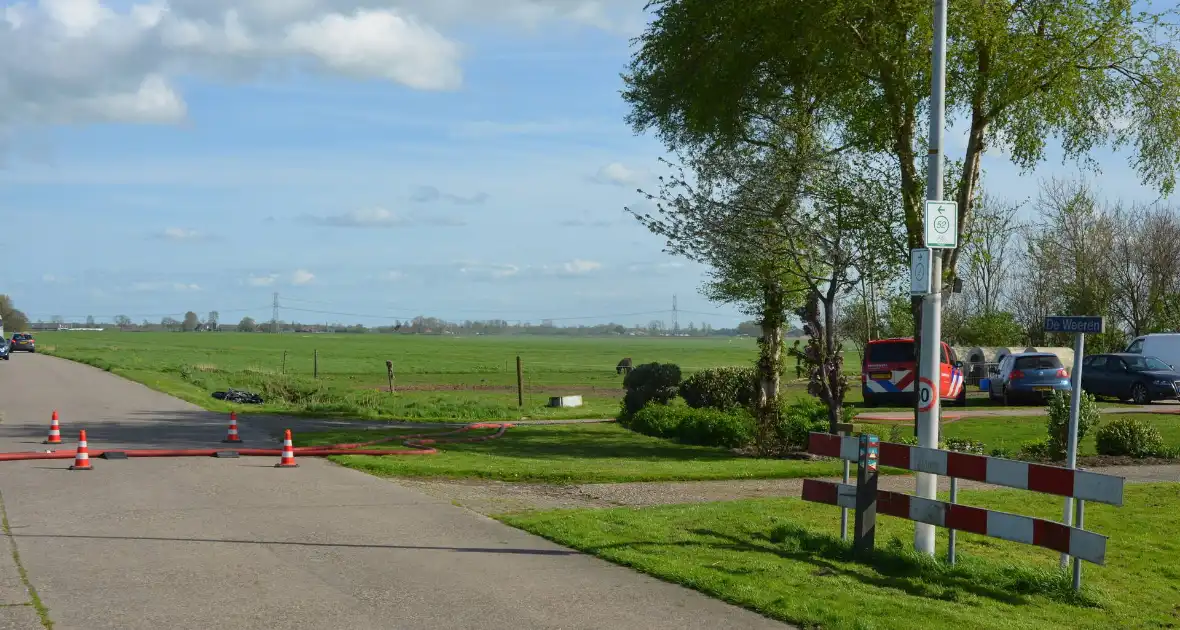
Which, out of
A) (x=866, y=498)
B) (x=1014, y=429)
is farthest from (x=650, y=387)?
(x=866, y=498)

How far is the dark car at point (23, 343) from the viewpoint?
8969 centimetres

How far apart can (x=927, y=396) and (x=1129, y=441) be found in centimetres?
1167

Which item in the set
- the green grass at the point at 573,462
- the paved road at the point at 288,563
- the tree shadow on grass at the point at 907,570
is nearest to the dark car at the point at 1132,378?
the green grass at the point at 573,462

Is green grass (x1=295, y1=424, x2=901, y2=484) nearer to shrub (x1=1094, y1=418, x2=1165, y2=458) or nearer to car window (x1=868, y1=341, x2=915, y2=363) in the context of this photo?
shrub (x1=1094, y1=418, x2=1165, y2=458)

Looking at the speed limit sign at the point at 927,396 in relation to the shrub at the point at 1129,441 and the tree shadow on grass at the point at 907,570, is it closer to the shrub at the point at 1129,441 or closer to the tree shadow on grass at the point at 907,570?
the tree shadow on grass at the point at 907,570

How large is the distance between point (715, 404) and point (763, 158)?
8.05 meters

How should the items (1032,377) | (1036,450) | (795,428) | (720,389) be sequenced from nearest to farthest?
(1036,450)
(795,428)
(720,389)
(1032,377)

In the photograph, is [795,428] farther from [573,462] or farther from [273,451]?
[273,451]

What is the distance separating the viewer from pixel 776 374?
76.6 ft

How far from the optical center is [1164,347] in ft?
129

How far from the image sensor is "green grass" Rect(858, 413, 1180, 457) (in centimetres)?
2198

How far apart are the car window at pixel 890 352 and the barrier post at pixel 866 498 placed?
25.1m

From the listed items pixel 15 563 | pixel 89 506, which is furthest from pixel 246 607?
pixel 89 506

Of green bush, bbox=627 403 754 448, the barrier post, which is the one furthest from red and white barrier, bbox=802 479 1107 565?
green bush, bbox=627 403 754 448
